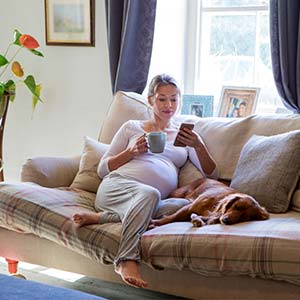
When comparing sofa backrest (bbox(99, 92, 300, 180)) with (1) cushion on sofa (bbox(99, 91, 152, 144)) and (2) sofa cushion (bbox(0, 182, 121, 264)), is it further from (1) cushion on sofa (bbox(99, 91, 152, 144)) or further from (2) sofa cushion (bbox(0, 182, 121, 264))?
(2) sofa cushion (bbox(0, 182, 121, 264))

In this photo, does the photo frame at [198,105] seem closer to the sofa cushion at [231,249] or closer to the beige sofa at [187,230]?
the beige sofa at [187,230]

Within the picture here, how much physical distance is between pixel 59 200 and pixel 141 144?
47 cm

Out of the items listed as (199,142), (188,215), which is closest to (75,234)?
(188,215)

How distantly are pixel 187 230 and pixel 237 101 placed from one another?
135 centimetres

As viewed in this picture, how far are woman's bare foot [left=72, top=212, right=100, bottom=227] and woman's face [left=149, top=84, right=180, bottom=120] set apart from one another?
0.68 meters

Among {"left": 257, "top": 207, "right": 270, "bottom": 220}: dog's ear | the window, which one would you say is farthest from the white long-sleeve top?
the window

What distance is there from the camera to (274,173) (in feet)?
8.24

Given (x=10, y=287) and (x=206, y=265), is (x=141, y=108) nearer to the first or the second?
(x=206, y=265)

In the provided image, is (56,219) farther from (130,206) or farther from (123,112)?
(123,112)

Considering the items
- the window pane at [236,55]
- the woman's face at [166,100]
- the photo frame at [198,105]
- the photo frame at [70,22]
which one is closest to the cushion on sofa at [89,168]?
the woman's face at [166,100]

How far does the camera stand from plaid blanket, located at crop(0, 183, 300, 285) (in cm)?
200

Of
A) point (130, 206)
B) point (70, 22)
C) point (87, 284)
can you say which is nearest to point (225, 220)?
point (130, 206)

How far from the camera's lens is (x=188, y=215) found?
7.95 feet

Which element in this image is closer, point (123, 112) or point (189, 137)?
point (189, 137)
